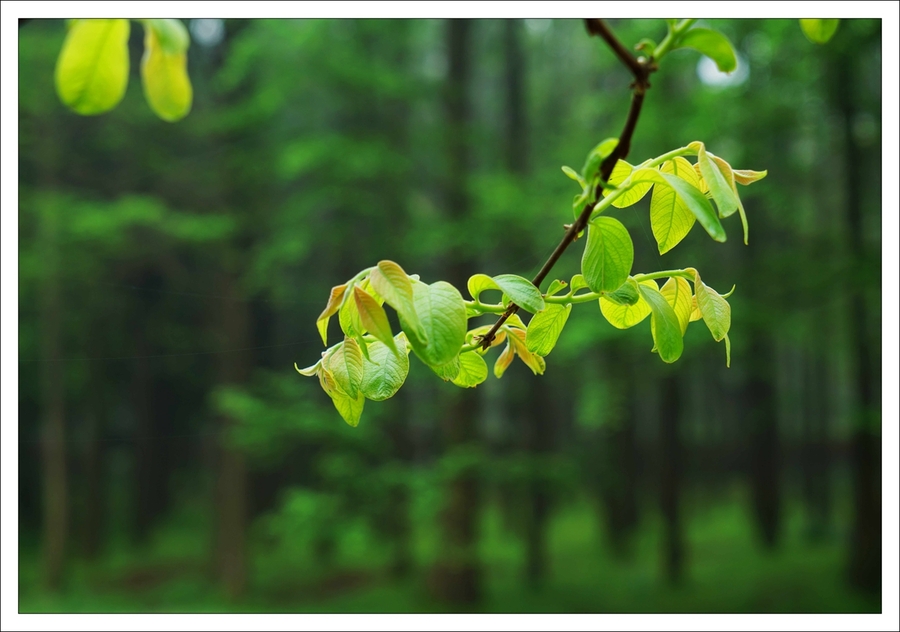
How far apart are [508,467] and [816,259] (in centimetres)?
172

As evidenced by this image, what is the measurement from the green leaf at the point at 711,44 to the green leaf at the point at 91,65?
135 mm

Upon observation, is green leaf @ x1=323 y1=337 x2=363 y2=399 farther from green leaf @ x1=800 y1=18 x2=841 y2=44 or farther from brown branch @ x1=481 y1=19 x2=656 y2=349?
green leaf @ x1=800 y1=18 x2=841 y2=44

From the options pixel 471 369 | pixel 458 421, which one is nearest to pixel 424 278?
pixel 458 421

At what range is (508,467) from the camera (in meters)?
3.09

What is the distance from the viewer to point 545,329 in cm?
26

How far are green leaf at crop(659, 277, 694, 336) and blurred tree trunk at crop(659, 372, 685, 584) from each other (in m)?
3.40

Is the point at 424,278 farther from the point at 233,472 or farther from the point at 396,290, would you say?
the point at 396,290

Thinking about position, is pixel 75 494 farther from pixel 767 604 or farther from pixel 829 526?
pixel 829 526

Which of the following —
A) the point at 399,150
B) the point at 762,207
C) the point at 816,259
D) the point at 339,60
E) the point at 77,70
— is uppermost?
the point at 339,60

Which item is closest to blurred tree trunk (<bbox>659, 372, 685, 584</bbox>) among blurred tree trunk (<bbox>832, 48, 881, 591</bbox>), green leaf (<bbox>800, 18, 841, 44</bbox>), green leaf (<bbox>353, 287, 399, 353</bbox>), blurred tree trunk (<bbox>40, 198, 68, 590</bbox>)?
blurred tree trunk (<bbox>832, 48, 881, 591</bbox>)

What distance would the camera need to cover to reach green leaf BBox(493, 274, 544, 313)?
210 millimetres

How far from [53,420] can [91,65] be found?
393cm

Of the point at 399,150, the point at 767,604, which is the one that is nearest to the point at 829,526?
the point at 767,604

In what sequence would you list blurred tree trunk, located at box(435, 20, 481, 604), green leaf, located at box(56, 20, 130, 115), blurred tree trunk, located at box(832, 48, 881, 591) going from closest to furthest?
green leaf, located at box(56, 20, 130, 115), blurred tree trunk, located at box(832, 48, 881, 591), blurred tree trunk, located at box(435, 20, 481, 604)
